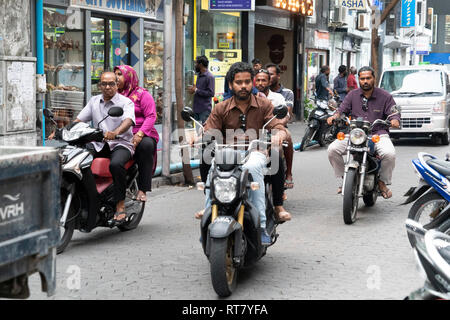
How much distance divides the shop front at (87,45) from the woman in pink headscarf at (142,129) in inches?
181

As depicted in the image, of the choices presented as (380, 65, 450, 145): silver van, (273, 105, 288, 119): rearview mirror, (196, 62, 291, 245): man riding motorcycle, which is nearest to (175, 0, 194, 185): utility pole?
(196, 62, 291, 245): man riding motorcycle

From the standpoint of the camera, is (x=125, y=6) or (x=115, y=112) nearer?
(x=115, y=112)

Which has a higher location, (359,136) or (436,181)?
(359,136)

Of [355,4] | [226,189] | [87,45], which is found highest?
[355,4]

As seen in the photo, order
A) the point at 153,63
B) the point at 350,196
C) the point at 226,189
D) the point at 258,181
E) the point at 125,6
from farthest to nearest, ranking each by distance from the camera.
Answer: the point at 153,63 → the point at 125,6 → the point at 350,196 → the point at 258,181 → the point at 226,189

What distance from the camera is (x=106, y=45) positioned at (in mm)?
14914

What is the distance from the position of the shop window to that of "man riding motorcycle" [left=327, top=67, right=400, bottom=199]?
5406 millimetres

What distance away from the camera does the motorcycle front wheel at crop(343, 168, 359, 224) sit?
8336 millimetres

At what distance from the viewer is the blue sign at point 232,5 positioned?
673 inches

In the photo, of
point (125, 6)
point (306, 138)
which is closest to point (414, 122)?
point (306, 138)

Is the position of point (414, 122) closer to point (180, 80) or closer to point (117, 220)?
point (180, 80)

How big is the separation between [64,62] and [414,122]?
8.55 m

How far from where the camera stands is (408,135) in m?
18.2

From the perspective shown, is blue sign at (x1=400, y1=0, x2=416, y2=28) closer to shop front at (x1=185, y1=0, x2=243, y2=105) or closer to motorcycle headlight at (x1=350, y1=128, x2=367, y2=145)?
shop front at (x1=185, y1=0, x2=243, y2=105)
